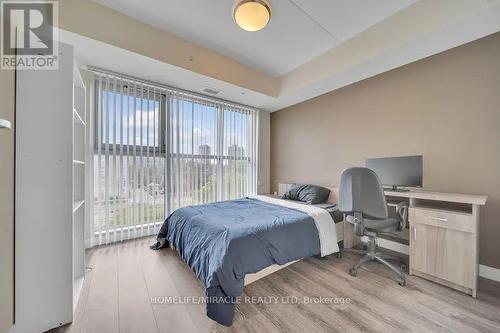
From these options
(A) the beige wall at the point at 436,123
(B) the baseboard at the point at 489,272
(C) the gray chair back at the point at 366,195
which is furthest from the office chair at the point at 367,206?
(B) the baseboard at the point at 489,272

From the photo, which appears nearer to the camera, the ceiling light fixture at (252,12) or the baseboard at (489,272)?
the ceiling light fixture at (252,12)

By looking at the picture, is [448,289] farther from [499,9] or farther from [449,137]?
[499,9]

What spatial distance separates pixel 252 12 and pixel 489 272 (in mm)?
3441

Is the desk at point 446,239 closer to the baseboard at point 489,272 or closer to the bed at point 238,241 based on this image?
the baseboard at point 489,272

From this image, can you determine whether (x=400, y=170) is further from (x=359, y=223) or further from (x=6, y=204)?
(x=6, y=204)

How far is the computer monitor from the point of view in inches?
91.1

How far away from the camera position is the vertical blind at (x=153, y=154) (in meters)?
2.85

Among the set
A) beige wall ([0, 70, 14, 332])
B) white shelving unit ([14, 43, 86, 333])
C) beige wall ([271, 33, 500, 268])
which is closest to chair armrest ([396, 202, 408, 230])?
beige wall ([271, 33, 500, 268])

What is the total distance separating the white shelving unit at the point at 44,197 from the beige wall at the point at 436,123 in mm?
3426

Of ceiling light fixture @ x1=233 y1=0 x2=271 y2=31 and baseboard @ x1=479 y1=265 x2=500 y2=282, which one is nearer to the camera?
ceiling light fixture @ x1=233 y1=0 x2=271 y2=31

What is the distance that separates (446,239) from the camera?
1.91 metres

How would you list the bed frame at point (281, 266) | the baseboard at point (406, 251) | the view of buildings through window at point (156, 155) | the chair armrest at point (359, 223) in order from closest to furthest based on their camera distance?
1. the bed frame at point (281, 266)
2. the baseboard at point (406, 251)
3. the chair armrest at point (359, 223)
4. the view of buildings through window at point (156, 155)

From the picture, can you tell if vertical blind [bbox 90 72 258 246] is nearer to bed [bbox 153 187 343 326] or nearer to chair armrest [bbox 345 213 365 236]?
bed [bbox 153 187 343 326]

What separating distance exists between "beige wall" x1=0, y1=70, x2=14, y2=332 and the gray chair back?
2.66 m
